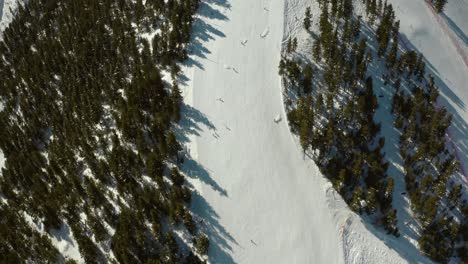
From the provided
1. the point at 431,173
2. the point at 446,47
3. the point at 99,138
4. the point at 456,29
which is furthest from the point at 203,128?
the point at 456,29

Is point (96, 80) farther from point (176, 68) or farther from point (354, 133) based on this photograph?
point (354, 133)

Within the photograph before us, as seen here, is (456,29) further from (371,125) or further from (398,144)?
(371,125)

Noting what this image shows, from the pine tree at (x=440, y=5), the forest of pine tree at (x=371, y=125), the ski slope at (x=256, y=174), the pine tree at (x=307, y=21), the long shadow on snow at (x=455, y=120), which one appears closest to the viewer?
the ski slope at (x=256, y=174)

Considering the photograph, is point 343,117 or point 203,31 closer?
point 343,117

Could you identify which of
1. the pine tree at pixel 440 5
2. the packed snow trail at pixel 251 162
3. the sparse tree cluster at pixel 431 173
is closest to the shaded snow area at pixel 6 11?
the packed snow trail at pixel 251 162

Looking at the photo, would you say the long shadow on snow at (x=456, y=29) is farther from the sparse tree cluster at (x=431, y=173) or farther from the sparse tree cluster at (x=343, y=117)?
the sparse tree cluster at (x=343, y=117)
